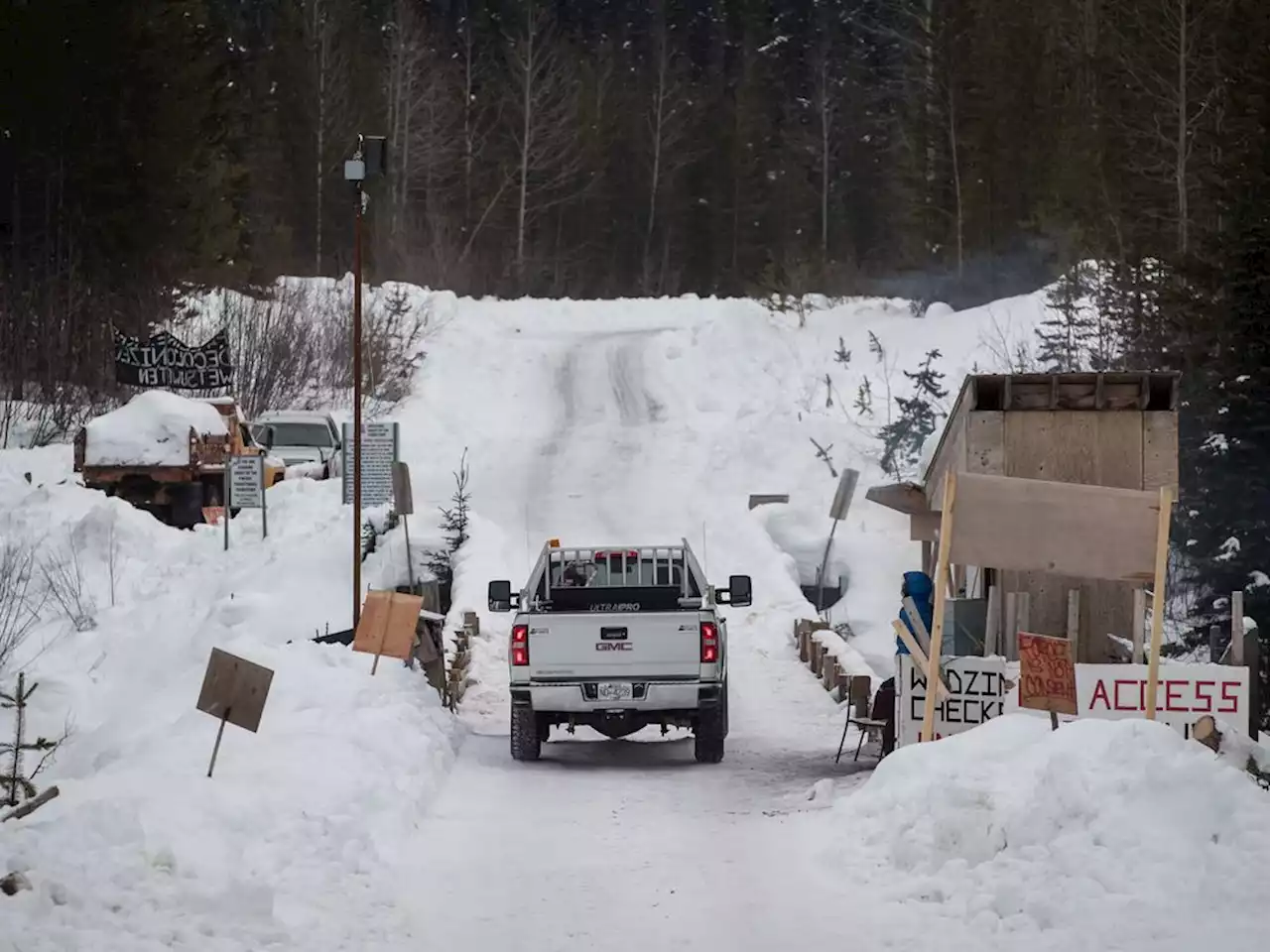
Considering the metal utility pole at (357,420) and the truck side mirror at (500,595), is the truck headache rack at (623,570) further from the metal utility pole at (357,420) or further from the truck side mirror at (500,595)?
the metal utility pole at (357,420)

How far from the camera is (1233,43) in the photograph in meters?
33.8

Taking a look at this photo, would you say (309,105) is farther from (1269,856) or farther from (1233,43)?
(1269,856)

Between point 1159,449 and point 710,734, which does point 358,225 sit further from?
point 1159,449

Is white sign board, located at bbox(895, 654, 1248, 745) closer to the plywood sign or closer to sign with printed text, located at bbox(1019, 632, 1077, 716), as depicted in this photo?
sign with printed text, located at bbox(1019, 632, 1077, 716)

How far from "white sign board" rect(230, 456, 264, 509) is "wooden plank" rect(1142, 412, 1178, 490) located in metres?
14.0

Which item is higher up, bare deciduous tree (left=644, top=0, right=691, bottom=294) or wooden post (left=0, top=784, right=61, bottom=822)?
bare deciduous tree (left=644, top=0, right=691, bottom=294)

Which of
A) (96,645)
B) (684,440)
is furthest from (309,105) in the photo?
(96,645)

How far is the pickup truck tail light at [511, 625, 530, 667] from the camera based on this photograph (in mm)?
15211

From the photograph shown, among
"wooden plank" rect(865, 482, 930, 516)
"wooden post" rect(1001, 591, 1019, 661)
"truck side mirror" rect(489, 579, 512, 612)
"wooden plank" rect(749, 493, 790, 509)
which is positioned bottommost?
"wooden post" rect(1001, 591, 1019, 661)

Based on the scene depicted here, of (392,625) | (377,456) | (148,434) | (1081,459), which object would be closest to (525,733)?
(392,625)

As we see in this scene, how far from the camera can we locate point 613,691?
15.2 m

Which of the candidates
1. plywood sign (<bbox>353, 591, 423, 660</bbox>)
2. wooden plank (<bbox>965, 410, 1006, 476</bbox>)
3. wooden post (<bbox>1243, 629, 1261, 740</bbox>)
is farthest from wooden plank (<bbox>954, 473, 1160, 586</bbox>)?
wooden plank (<bbox>965, 410, 1006, 476</bbox>)

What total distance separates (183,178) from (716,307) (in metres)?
19.5

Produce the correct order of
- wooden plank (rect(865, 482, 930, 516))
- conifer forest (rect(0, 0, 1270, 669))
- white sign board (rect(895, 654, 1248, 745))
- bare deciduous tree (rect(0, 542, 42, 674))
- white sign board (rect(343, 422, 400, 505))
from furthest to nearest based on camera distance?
conifer forest (rect(0, 0, 1270, 669)) < white sign board (rect(343, 422, 400, 505)) < bare deciduous tree (rect(0, 542, 42, 674)) < wooden plank (rect(865, 482, 930, 516)) < white sign board (rect(895, 654, 1248, 745))
